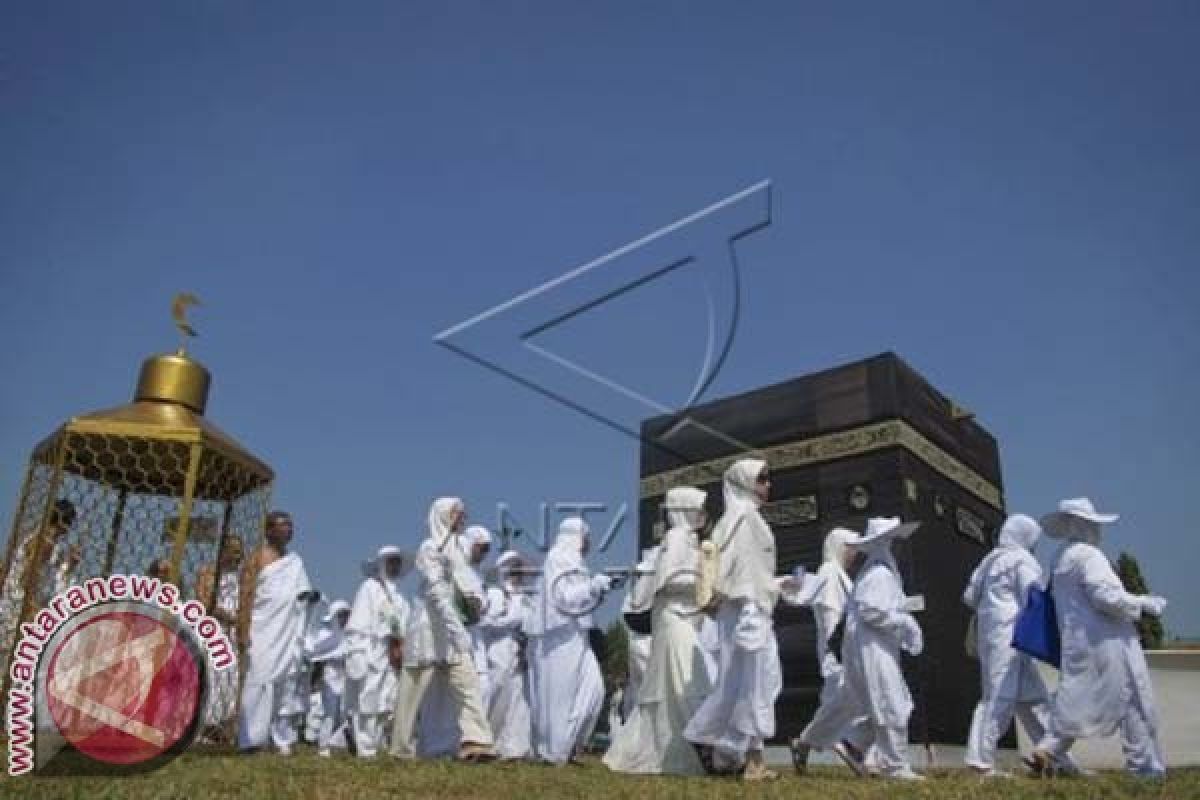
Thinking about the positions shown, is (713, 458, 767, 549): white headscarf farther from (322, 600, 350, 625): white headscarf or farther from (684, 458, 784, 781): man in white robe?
(322, 600, 350, 625): white headscarf

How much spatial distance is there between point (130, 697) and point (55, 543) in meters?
1.23

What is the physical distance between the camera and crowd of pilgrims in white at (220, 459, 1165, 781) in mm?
5980

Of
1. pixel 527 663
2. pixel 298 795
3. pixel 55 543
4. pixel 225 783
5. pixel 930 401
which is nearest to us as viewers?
pixel 298 795

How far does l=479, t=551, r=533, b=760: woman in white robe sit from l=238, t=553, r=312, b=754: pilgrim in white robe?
7.35 ft

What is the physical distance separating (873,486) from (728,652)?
7.91 meters

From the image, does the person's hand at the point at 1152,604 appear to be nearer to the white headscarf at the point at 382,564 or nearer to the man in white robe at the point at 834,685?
the man in white robe at the point at 834,685

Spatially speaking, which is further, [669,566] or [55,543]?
[669,566]

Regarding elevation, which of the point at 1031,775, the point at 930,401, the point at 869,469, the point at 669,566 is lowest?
the point at 1031,775

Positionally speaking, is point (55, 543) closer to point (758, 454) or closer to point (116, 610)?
point (116, 610)

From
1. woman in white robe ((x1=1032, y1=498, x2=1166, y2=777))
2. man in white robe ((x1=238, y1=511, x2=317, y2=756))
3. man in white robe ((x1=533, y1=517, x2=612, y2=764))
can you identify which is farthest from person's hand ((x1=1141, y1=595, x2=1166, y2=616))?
man in white robe ((x1=238, y1=511, x2=317, y2=756))

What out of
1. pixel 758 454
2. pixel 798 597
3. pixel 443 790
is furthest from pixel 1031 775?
pixel 758 454

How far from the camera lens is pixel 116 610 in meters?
4.24

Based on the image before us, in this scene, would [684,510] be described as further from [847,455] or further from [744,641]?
[847,455]

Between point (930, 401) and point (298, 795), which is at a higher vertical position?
point (930, 401)
